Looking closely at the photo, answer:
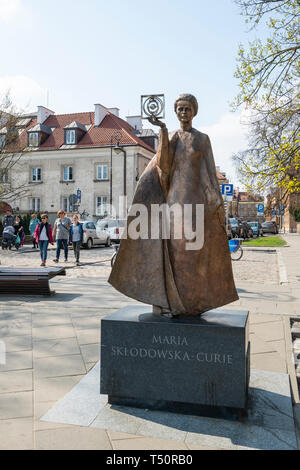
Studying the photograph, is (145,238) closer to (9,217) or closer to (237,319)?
(237,319)

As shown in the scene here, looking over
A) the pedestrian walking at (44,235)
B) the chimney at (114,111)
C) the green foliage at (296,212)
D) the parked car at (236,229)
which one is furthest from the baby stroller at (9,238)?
the green foliage at (296,212)

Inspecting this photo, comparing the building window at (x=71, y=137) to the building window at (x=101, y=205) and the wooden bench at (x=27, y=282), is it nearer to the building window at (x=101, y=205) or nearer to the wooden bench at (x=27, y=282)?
the building window at (x=101, y=205)

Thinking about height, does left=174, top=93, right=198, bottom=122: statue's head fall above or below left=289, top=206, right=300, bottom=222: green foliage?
below

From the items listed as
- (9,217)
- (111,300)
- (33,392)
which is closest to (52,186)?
(9,217)

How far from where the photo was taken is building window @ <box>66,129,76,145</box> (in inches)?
1534

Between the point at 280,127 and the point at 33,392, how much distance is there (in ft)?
32.2

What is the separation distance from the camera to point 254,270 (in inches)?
529

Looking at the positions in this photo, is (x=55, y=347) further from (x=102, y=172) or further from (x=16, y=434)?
(x=102, y=172)

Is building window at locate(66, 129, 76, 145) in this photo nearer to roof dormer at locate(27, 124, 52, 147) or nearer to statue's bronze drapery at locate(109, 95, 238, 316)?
roof dormer at locate(27, 124, 52, 147)

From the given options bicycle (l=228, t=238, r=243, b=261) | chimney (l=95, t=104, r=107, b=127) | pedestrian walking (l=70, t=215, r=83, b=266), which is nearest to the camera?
pedestrian walking (l=70, t=215, r=83, b=266)

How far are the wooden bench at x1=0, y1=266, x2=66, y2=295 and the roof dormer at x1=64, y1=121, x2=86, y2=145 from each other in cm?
3168

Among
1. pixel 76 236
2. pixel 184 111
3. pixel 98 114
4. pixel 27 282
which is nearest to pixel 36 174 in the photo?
pixel 98 114

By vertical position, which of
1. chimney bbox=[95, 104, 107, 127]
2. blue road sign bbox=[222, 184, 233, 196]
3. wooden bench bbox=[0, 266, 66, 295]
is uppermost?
chimney bbox=[95, 104, 107, 127]

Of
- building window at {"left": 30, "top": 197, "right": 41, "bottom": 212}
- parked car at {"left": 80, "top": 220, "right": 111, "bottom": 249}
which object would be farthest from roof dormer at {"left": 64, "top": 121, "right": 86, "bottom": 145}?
→ parked car at {"left": 80, "top": 220, "right": 111, "bottom": 249}
